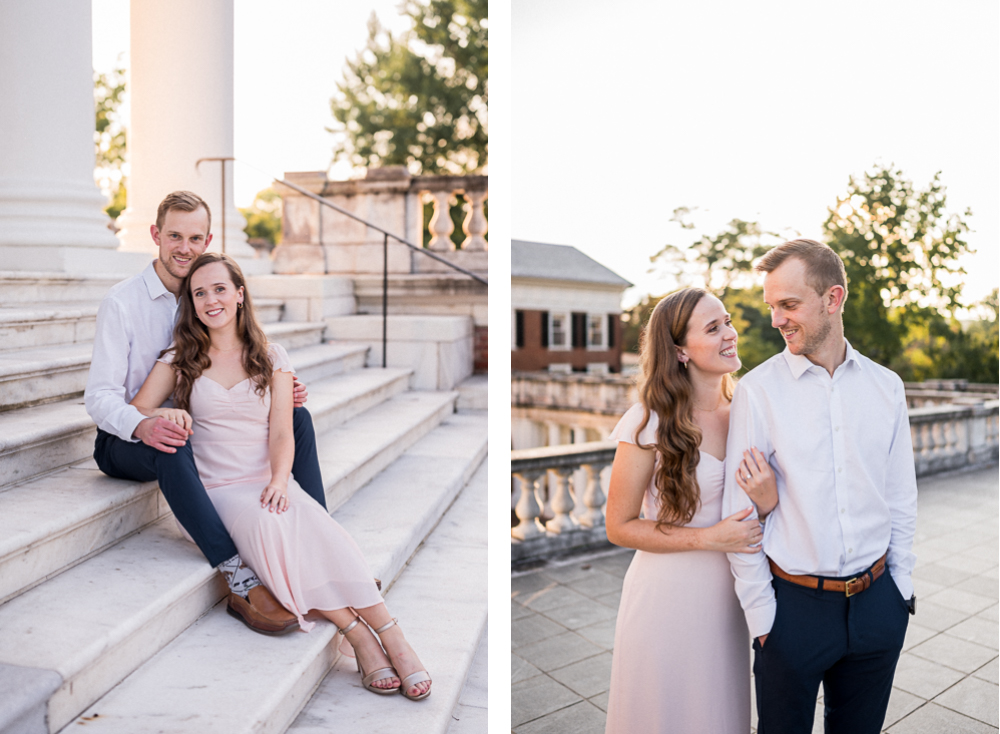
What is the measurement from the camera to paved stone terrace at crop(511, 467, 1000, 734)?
312 cm

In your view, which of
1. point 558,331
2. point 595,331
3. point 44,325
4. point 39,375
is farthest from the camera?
point 595,331

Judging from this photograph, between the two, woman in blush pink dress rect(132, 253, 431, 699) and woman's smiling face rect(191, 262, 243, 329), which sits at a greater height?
woman's smiling face rect(191, 262, 243, 329)

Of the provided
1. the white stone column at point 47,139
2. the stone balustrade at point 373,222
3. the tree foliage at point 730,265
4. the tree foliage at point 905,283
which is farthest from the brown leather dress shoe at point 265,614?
the tree foliage at point 730,265

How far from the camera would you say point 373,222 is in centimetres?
811

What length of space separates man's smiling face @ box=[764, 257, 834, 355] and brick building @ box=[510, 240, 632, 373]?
25386 mm

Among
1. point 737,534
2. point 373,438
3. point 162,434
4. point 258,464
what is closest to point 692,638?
point 737,534

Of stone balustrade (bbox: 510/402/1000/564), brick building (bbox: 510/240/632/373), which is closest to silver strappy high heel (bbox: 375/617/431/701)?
stone balustrade (bbox: 510/402/1000/564)

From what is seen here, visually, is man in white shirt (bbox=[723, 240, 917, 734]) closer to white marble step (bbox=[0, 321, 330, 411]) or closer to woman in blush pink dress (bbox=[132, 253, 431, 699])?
woman in blush pink dress (bbox=[132, 253, 431, 699])

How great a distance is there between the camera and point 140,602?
2238 millimetres

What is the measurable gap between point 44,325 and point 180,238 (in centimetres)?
158

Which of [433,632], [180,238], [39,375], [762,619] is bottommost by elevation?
[433,632]

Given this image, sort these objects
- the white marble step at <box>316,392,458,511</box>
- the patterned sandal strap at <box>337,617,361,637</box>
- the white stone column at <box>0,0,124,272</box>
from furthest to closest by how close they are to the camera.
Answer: the white stone column at <box>0,0,124,272</box>, the white marble step at <box>316,392,458,511</box>, the patterned sandal strap at <box>337,617,361,637</box>

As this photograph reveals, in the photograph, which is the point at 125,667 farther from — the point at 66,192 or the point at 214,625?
the point at 66,192

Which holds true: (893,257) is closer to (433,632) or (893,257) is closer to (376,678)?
(433,632)
